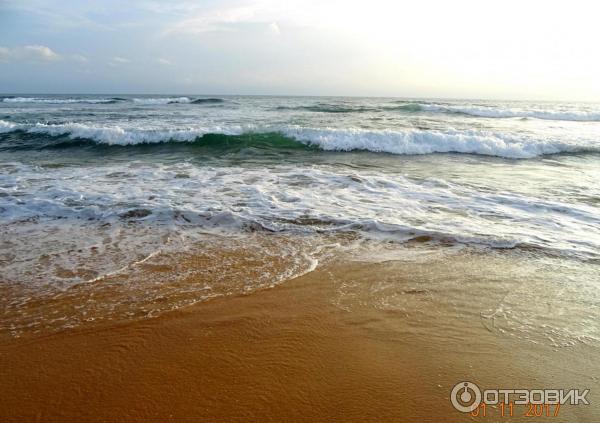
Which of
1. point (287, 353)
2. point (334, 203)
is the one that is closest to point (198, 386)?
point (287, 353)

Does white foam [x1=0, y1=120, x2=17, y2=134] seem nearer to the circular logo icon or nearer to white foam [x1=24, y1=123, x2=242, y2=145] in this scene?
white foam [x1=24, y1=123, x2=242, y2=145]

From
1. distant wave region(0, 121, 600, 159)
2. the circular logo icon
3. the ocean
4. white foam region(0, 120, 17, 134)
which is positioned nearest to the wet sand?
the circular logo icon

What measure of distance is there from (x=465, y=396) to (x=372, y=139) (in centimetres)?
1252

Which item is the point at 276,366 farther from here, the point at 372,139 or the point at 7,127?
the point at 7,127

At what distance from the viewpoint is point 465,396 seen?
2311mm

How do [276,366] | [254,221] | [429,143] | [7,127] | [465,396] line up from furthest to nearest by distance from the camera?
1. [7,127]
2. [429,143]
3. [254,221]
4. [276,366]
5. [465,396]

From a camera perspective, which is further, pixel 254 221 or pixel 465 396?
pixel 254 221

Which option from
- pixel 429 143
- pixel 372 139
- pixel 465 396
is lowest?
pixel 465 396

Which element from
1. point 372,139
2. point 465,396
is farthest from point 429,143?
point 465,396

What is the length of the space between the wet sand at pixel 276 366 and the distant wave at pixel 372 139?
10979mm

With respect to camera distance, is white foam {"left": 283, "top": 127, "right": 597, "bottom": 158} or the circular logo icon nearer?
the circular logo icon

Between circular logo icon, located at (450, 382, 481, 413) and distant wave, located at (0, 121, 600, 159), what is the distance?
1145cm

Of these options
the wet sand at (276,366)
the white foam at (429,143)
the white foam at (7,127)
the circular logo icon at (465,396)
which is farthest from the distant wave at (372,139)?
the circular logo icon at (465,396)

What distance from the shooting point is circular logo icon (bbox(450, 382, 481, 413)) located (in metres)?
2.23
